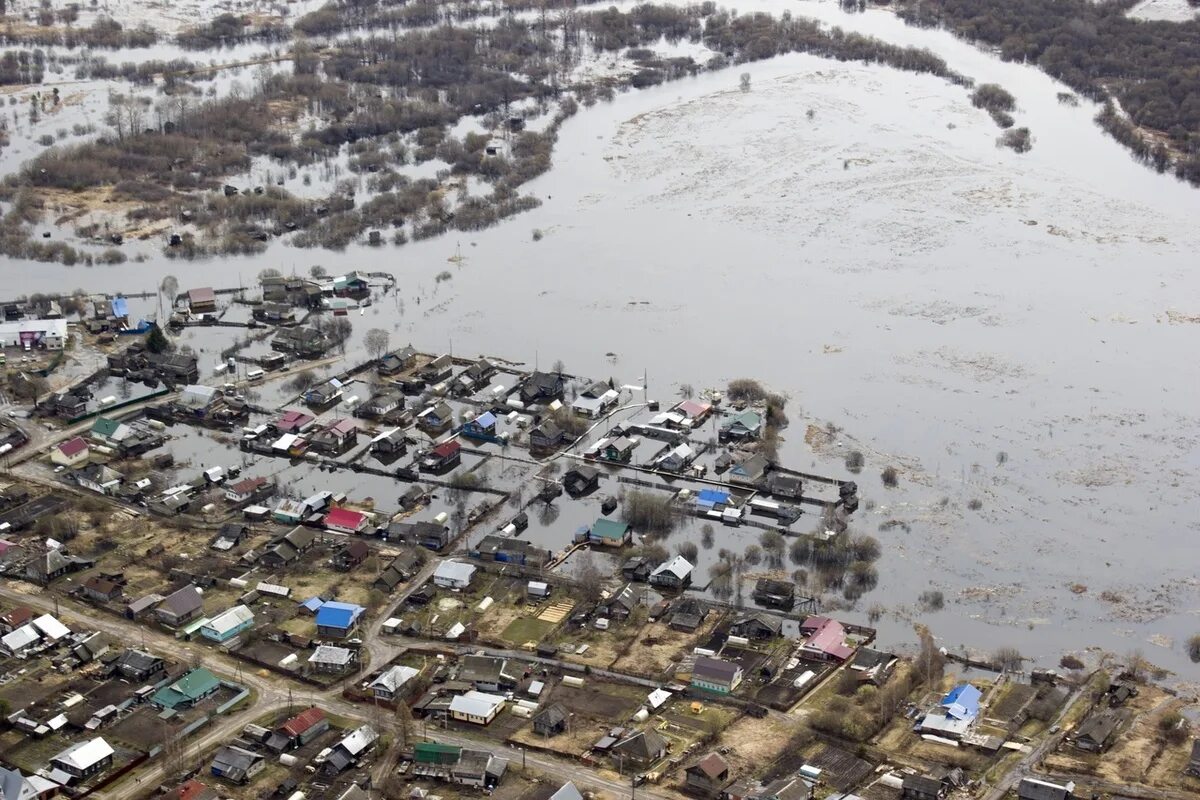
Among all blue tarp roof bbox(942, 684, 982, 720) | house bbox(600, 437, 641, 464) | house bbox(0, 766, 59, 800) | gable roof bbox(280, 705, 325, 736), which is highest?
house bbox(600, 437, 641, 464)

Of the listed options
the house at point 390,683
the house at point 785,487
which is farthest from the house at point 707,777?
the house at point 785,487

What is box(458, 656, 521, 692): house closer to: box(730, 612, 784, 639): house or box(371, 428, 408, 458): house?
box(730, 612, 784, 639): house

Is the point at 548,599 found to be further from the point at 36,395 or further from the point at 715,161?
the point at 715,161

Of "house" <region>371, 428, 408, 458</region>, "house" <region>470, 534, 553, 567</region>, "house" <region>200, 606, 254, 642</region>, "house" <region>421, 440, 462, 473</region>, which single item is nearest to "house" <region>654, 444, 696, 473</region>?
"house" <region>470, 534, 553, 567</region>

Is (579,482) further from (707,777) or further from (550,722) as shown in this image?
(707,777)

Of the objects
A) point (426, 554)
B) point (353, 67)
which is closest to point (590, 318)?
point (426, 554)

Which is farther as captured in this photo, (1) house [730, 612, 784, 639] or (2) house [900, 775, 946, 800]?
(1) house [730, 612, 784, 639]
